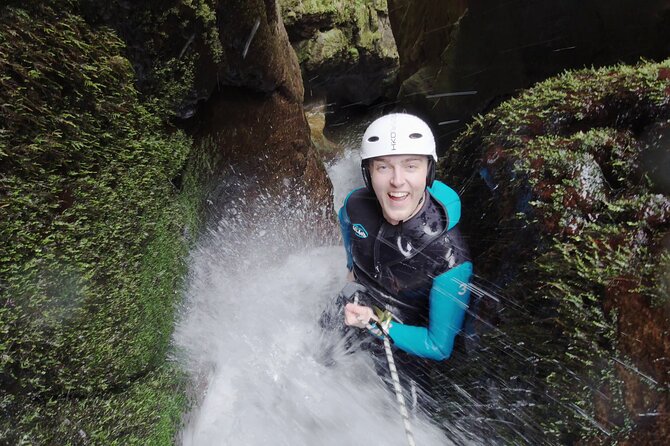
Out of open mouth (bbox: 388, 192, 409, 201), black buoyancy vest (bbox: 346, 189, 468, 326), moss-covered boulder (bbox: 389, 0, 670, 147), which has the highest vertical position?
moss-covered boulder (bbox: 389, 0, 670, 147)

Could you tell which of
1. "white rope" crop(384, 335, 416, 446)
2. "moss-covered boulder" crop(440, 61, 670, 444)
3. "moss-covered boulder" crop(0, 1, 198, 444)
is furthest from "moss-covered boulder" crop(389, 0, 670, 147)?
"moss-covered boulder" crop(0, 1, 198, 444)

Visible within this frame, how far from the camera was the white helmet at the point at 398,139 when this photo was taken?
2752 millimetres

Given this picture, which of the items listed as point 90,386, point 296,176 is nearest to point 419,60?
point 296,176

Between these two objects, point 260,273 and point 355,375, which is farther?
point 260,273

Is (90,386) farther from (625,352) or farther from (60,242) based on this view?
(625,352)

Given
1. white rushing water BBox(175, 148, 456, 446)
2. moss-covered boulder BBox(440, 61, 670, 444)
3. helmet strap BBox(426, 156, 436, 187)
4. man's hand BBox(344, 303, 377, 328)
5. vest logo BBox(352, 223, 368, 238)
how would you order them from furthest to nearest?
white rushing water BBox(175, 148, 456, 446) < vest logo BBox(352, 223, 368, 238) < man's hand BBox(344, 303, 377, 328) < helmet strap BBox(426, 156, 436, 187) < moss-covered boulder BBox(440, 61, 670, 444)

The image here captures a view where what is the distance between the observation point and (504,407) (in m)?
2.60

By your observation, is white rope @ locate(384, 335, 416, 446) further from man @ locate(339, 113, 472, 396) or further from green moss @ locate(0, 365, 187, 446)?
green moss @ locate(0, 365, 187, 446)

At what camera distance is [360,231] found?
3.19 meters

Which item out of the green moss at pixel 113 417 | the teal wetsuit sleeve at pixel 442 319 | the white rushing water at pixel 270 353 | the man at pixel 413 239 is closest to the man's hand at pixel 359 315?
the man at pixel 413 239

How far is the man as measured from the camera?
2672 millimetres

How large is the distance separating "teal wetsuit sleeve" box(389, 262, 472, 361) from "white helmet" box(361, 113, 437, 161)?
0.89 m

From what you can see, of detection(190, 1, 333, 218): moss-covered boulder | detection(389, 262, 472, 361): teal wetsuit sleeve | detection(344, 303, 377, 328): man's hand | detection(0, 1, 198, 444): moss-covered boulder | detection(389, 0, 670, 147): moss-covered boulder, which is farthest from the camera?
detection(389, 0, 670, 147): moss-covered boulder

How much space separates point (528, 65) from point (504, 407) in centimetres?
746
